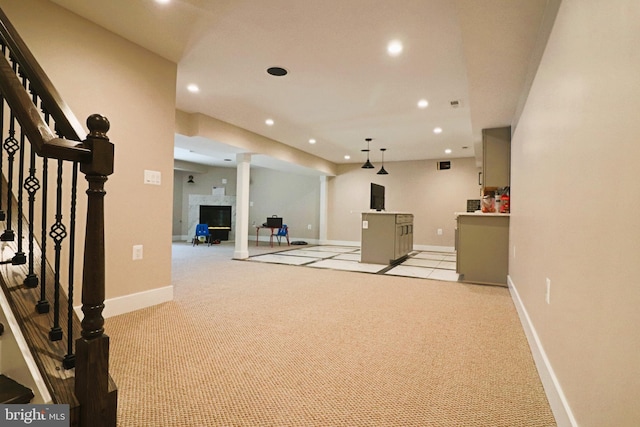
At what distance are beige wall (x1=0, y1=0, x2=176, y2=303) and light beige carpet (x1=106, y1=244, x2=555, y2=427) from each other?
1.65 feet

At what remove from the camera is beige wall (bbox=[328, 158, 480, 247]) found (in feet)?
26.7

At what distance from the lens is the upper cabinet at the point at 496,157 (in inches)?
173

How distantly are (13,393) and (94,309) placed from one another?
1.27 ft

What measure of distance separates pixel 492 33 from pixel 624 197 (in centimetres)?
181

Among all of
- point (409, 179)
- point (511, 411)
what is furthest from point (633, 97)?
point (409, 179)

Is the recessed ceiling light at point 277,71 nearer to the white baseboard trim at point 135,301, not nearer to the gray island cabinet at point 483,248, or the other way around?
the white baseboard trim at point 135,301

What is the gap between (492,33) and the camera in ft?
7.22

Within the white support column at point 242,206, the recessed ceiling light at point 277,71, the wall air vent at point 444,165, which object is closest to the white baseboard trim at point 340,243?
the wall air vent at point 444,165

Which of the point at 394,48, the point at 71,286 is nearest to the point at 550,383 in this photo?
the point at 71,286

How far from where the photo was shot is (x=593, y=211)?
3.52 feet

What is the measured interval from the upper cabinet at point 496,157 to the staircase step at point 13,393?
15.9 feet

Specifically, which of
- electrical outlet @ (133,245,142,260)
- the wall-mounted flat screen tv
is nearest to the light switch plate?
electrical outlet @ (133,245,142,260)

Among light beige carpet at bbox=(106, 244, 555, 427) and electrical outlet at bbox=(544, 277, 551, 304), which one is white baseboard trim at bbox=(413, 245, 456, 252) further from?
electrical outlet at bbox=(544, 277, 551, 304)

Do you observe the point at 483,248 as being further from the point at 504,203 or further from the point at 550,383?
the point at 550,383
